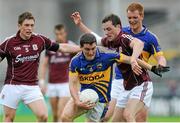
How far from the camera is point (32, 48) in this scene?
14.5 metres

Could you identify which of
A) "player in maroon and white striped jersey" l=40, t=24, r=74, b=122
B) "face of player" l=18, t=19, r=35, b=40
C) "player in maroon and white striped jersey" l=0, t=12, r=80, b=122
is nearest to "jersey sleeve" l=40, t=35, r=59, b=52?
"player in maroon and white striped jersey" l=0, t=12, r=80, b=122

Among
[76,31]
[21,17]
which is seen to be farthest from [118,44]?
[76,31]

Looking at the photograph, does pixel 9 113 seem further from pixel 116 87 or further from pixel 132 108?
pixel 132 108

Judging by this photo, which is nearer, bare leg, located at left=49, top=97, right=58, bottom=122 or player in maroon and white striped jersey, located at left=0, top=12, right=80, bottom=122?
player in maroon and white striped jersey, located at left=0, top=12, right=80, bottom=122

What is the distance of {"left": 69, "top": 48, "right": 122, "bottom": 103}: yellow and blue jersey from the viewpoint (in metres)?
13.4

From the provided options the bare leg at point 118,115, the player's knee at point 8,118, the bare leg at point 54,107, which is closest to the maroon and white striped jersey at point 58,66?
the bare leg at point 54,107

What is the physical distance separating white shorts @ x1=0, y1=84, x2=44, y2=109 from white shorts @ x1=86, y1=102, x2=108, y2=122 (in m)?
1.30

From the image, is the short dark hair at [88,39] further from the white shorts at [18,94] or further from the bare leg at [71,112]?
the white shorts at [18,94]

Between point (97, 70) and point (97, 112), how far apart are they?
752 millimetres

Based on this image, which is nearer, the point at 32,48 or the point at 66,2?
the point at 32,48

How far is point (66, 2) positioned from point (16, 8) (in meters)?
3.40

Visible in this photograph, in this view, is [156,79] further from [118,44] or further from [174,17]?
[118,44]

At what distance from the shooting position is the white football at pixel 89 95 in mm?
13276

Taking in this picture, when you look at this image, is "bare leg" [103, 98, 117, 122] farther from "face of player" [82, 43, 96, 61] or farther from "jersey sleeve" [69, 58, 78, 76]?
"face of player" [82, 43, 96, 61]
